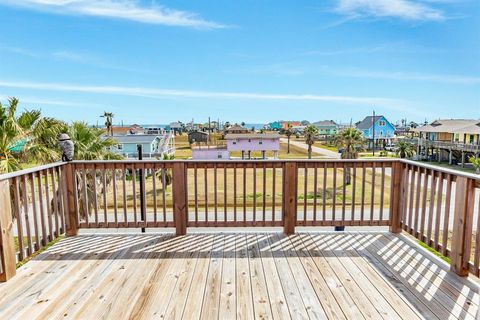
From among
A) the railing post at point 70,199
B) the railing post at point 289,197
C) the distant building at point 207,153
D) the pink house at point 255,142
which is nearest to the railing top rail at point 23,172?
the railing post at point 70,199

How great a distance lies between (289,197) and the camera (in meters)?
3.46

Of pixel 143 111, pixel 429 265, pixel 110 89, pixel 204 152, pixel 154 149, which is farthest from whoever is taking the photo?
pixel 143 111

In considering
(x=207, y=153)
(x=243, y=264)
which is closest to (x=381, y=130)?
(x=207, y=153)

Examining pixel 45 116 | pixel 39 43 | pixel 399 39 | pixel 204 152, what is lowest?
pixel 204 152

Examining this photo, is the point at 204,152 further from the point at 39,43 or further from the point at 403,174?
the point at 403,174

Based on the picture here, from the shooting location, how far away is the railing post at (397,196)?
3.41 meters

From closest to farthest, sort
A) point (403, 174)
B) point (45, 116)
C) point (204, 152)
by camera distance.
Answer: point (403, 174) < point (45, 116) < point (204, 152)

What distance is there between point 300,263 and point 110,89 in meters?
54.0

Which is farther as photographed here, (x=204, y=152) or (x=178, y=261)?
(x=204, y=152)

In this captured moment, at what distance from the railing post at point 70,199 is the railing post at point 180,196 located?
1.19 m

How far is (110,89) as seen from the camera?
4984cm

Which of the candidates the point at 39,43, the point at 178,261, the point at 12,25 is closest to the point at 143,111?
the point at 39,43

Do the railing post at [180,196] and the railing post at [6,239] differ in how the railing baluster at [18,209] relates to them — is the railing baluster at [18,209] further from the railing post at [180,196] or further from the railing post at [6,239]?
the railing post at [180,196]

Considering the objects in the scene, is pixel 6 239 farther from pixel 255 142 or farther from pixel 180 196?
pixel 255 142
